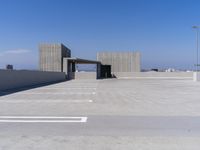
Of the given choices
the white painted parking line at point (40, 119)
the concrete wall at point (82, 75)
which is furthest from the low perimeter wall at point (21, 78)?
the white painted parking line at point (40, 119)

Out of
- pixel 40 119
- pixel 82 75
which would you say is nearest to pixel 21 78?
pixel 40 119

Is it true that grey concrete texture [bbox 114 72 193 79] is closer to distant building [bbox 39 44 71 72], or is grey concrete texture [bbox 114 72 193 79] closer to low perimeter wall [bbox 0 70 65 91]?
distant building [bbox 39 44 71 72]

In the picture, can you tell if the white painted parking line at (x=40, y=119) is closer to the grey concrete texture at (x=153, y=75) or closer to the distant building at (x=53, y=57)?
the distant building at (x=53, y=57)

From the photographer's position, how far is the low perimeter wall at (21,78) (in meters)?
16.9

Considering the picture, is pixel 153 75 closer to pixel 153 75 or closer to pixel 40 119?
pixel 153 75

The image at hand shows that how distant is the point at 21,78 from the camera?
20.5 meters

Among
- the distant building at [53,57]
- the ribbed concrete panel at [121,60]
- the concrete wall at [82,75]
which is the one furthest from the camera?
the ribbed concrete panel at [121,60]

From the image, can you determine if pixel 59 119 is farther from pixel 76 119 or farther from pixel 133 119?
pixel 133 119

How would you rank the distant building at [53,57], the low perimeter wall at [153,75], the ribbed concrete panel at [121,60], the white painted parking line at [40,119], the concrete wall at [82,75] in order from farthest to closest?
the ribbed concrete panel at [121,60], the low perimeter wall at [153,75], the concrete wall at [82,75], the distant building at [53,57], the white painted parking line at [40,119]

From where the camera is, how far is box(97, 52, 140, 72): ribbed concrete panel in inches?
1907

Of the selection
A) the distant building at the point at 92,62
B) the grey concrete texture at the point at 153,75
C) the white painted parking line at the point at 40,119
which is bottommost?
the white painted parking line at the point at 40,119

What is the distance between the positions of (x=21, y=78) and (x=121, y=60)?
3091cm

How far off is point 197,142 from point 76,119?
3.50 meters

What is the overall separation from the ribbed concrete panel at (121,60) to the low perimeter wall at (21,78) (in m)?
20.2
